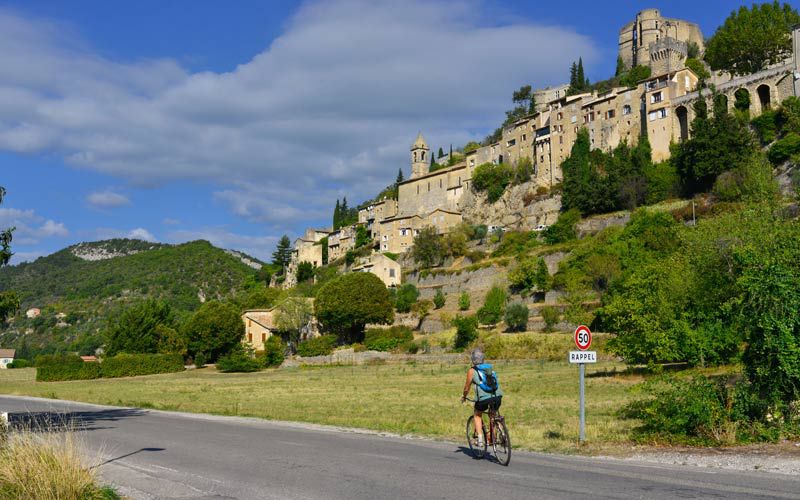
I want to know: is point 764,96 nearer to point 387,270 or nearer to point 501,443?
point 387,270

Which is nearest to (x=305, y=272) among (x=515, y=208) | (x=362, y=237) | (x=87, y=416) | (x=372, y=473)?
(x=362, y=237)

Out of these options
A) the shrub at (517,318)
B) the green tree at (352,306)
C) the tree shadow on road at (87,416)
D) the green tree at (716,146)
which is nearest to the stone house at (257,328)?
the green tree at (352,306)

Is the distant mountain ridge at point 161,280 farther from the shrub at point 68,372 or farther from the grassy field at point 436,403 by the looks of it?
the grassy field at point 436,403

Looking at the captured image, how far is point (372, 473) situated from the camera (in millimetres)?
11750

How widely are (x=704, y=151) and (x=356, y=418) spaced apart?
205ft

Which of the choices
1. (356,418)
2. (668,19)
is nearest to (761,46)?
(668,19)

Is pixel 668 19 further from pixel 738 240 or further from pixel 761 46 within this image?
pixel 738 240

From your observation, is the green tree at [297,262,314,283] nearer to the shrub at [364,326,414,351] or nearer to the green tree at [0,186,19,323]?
the shrub at [364,326,414,351]

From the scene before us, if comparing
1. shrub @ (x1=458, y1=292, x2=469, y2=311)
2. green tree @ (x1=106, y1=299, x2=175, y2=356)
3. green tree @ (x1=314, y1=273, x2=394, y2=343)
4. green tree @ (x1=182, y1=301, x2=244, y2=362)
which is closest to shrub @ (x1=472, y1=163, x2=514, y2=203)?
shrub @ (x1=458, y1=292, x2=469, y2=311)

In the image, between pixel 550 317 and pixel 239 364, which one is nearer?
pixel 550 317

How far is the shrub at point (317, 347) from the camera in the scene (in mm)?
73938

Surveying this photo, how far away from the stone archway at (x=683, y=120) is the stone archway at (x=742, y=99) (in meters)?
6.04

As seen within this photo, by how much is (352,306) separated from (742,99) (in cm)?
4994

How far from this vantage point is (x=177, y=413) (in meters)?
26.8
